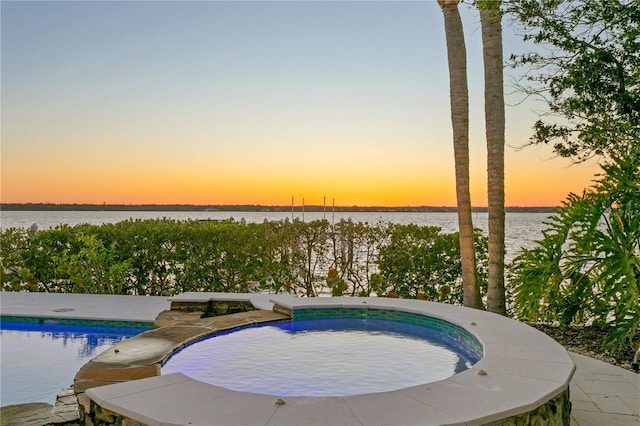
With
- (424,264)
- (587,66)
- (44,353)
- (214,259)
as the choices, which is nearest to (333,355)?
(44,353)

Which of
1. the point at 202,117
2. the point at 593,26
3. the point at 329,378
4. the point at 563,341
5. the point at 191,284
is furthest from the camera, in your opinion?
the point at 202,117

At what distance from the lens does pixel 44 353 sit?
21.4 feet

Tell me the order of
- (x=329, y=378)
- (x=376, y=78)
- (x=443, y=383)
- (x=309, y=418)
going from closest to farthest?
1. (x=309, y=418)
2. (x=443, y=383)
3. (x=329, y=378)
4. (x=376, y=78)

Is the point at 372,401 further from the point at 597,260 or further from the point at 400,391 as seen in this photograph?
the point at 597,260

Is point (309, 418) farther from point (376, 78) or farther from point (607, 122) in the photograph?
point (376, 78)

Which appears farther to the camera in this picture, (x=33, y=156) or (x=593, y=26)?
(x=33, y=156)

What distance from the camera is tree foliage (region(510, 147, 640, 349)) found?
5457mm

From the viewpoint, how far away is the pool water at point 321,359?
4668 mm

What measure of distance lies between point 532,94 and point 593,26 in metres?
1.32

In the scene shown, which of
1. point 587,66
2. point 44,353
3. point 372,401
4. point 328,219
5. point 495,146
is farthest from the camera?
point 328,219

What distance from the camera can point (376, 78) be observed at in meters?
13.8

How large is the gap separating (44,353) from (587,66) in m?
8.32

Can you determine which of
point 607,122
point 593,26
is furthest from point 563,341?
point 593,26

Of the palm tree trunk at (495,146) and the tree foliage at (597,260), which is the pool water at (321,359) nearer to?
the tree foliage at (597,260)
